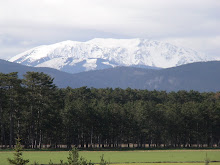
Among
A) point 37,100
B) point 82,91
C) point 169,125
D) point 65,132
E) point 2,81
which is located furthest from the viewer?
point 82,91

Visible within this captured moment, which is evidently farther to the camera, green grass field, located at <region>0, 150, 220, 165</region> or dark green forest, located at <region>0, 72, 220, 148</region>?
dark green forest, located at <region>0, 72, 220, 148</region>

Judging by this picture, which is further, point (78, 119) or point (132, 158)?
point (78, 119)

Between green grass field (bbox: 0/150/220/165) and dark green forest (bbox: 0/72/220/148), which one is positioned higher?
dark green forest (bbox: 0/72/220/148)

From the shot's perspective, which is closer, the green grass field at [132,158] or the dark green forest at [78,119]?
the green grass field at [132,158]

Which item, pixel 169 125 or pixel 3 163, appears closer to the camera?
pixel 3 163

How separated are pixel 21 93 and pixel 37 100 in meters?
6.06

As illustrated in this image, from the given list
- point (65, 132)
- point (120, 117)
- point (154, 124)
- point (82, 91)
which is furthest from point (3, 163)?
point (82, 91)

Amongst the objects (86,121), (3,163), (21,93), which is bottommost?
(3,163)

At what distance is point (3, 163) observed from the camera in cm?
5822

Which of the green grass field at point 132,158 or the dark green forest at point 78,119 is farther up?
the dark green forest at point 78,119

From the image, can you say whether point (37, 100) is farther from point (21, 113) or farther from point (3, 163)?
point (3, 163)

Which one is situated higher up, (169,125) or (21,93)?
(21,93)

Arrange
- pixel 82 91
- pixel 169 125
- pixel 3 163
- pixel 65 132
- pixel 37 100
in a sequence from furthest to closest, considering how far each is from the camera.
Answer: pixel 82 91 < pixel 169 125 < pixel 65 132 < pixel 37 100 < pixel 3 163

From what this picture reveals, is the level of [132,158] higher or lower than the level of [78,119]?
lower
